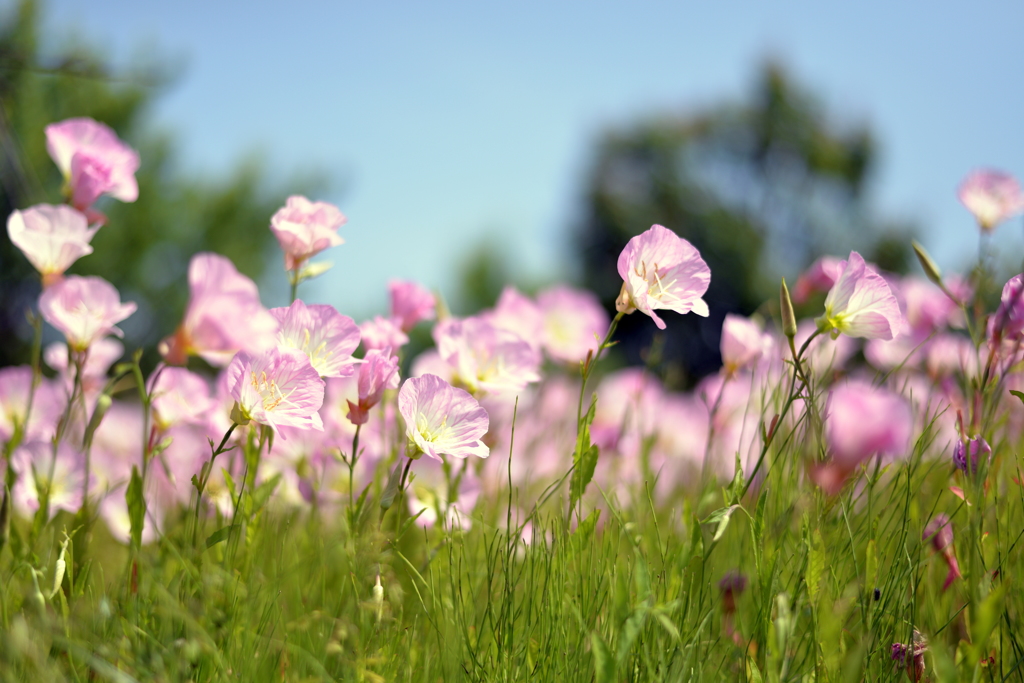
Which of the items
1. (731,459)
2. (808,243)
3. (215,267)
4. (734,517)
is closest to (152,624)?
(215,267)

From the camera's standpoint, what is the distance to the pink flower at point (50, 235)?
4.45 ft

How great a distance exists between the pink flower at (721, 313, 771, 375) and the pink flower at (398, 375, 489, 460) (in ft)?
2.01

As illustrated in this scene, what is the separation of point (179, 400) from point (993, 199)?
1.77 meters

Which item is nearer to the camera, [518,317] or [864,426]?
[864,426]

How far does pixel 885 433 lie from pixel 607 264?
18.6 metres

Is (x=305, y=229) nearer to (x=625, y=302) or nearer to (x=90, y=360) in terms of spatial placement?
(x=625, y=302)

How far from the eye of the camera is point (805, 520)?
97 centimetres

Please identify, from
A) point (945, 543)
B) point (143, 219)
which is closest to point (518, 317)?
point (945, 543)

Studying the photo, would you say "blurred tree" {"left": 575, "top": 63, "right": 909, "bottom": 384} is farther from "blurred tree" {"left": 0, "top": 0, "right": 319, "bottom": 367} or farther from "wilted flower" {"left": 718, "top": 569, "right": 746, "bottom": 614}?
"wilted flower" {"left": 718, "top": 569, "right": 746, "bottom": 614}

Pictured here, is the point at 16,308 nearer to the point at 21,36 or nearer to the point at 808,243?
the point at 21,36

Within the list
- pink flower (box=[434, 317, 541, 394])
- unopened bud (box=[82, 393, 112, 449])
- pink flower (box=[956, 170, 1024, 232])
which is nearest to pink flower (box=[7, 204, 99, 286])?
unopened bud (box=[82, 393, 112, 449])

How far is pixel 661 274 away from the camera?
1.24 meters

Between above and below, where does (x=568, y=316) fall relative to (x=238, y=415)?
below

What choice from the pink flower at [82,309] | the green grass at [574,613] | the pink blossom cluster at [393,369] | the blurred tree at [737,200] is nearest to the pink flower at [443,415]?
the pink blossom cluster at [393,369]
